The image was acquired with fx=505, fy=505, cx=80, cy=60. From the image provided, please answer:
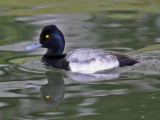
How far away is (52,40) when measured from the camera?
34.3 feet

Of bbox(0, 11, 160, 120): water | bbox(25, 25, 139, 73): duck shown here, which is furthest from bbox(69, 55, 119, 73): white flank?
bbox(0, 11, 160, 120): water

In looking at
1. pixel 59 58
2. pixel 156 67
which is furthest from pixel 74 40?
pixel 156 67

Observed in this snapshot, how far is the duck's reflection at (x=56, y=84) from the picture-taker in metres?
8.13

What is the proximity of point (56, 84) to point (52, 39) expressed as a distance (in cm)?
163

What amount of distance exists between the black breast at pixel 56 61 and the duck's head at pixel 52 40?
180mm

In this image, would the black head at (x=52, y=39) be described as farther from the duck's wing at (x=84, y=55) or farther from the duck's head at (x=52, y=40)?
the duck's wing at (x=84, y=55)

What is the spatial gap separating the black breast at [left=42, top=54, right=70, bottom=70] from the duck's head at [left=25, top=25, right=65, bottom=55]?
180mm

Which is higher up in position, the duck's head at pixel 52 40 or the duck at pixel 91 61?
the duck's head at pixel 52 40

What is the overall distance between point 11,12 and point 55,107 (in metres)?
8.08

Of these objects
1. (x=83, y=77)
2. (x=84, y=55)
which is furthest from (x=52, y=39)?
(x=83, y=77)

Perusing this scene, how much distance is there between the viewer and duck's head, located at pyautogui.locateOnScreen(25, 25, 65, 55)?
10.4m

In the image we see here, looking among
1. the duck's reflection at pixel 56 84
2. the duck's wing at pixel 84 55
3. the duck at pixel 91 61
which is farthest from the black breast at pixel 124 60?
the duck's reflection at pixel 56 84

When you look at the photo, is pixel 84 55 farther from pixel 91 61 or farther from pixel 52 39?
pixel 52 39

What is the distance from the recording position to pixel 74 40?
Result: 1197 cm
